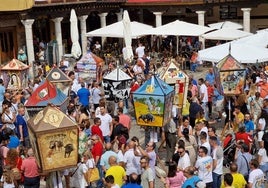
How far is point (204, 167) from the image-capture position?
1049 cm

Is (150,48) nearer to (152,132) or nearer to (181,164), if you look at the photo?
(152,132)

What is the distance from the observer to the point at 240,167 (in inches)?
421

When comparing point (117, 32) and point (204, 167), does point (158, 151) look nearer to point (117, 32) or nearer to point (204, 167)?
point (204, 167)

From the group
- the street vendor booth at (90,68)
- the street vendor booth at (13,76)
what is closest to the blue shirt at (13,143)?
the street vendor booth at (13,76)

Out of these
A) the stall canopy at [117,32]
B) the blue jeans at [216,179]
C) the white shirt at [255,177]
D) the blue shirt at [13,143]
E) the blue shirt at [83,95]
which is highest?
the stall canopy at [117,32]

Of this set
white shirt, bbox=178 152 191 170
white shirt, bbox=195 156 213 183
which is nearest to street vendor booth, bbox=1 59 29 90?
white shirt, bbox=178 152 191 170

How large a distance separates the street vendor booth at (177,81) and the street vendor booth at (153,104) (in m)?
1.79

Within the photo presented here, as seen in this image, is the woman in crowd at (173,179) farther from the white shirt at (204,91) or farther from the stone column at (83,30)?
the stone column at (83,30)

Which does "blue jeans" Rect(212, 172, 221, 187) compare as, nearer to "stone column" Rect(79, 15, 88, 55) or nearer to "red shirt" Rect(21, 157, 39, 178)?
"red shirt" Rect(21, 157, 39, 178)

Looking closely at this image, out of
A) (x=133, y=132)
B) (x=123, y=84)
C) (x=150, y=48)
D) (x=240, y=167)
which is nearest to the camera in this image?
(x=240, y=167)

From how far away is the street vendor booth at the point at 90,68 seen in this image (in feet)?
68.3

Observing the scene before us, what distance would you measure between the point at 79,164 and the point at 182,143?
2129 mm

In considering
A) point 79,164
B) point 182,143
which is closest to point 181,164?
point 182,143

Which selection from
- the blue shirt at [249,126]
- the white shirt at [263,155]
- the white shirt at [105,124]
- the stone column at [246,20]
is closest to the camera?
the white shirt at [263,155]
